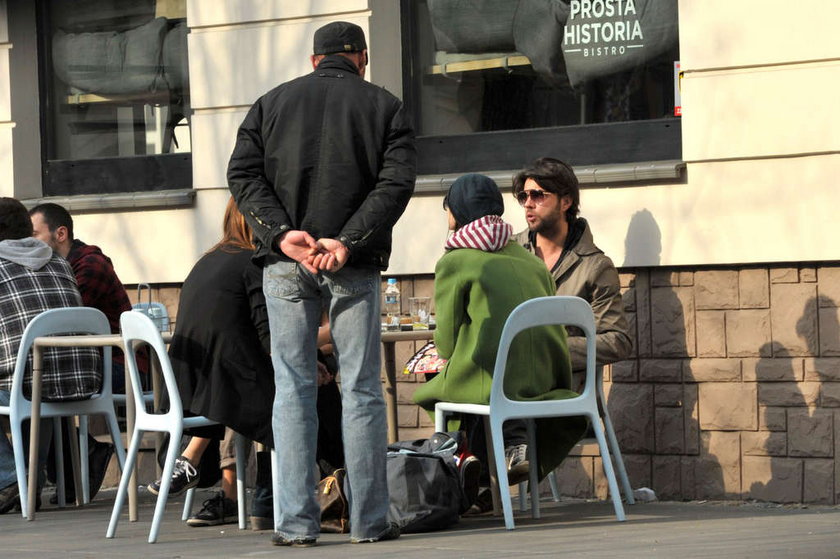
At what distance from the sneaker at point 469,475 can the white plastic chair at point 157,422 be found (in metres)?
1.00

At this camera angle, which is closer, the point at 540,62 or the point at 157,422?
the point at 157,422

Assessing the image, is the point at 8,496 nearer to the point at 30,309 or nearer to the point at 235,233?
the point at 30,309

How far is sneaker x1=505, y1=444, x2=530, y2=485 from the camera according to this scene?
7152mm

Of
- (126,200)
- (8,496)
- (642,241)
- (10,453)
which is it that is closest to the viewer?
(642,241)

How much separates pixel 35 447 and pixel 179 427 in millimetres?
1482

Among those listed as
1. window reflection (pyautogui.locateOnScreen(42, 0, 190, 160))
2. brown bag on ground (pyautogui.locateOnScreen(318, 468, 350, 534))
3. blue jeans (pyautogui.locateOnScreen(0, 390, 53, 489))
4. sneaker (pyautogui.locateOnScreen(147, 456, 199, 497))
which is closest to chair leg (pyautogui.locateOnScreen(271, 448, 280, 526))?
brown bag on ground (pyautogui.locateOnScreen(318, 468, 350, 534))

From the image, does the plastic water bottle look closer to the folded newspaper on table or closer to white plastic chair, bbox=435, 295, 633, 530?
the folded newspaper on table

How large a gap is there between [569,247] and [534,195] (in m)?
0.30

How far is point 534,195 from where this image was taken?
8070 mm

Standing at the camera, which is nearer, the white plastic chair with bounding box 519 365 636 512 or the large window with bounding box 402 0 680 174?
the white plastic chair with bounding box 519 365 636 512

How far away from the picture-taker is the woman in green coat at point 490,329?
703cm

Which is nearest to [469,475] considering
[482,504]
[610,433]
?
[482,504]

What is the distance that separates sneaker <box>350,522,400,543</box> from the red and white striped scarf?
4.25 ft

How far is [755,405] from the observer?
26.2 feet
